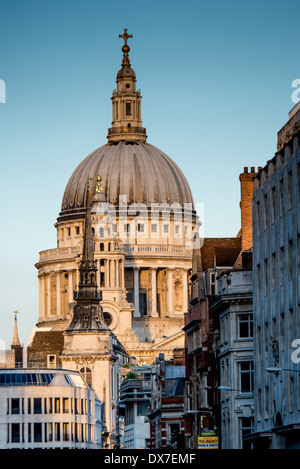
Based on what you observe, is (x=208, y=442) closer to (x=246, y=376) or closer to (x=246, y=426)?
(x=246, y=426)

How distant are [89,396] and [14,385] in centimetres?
1389

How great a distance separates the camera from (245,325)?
9912 cm

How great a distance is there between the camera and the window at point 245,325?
324 ft

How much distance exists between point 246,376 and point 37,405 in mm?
89797

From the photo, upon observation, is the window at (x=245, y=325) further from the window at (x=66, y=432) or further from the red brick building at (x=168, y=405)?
the window at (x=66, y=432)

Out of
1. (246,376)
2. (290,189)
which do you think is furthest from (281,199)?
(246,376)

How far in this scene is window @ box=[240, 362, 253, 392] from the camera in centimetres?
9812

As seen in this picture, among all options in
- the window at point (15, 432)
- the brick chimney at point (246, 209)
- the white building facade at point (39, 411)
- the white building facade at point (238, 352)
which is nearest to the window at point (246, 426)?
the white building facade at point (238, 352)

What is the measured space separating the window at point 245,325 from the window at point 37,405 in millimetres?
89112

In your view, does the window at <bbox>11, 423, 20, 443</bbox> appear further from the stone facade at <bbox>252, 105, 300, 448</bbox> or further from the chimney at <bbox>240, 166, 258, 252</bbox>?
the stone facade at <bbox>252, 105, 300, 448</bbox>
